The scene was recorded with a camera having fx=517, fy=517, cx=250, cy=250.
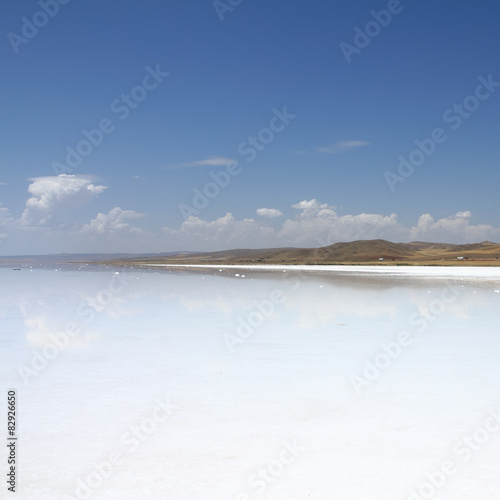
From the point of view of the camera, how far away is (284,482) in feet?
12.9

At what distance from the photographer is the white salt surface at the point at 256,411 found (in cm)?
391

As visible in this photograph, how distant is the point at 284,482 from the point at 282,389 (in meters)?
2.59

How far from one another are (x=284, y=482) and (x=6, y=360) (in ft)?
20.1

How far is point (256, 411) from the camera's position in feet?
18.2

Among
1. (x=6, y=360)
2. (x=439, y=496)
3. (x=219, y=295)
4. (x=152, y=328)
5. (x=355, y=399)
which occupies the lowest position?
(x=439, y=496)

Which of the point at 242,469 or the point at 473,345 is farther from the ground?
the point at 473,345

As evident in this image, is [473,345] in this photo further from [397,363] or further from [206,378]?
[206,378]

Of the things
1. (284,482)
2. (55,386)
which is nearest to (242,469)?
(284,482)

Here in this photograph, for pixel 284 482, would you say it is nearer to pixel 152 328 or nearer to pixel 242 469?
pixel 242 469

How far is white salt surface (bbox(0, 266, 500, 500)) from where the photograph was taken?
3.91 metres

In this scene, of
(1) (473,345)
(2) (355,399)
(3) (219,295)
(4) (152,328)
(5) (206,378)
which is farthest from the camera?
(3) (219,295)

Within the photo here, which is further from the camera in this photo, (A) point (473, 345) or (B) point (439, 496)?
(A) point (473, 345)

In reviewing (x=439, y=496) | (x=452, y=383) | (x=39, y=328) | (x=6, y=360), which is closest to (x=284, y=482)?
(x=439, y=496)

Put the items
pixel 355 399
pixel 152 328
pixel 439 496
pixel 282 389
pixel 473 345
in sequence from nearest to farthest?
1. pixel 439 496
2. pixel 355 399
3. pixel 282 389
4. pixel 473 345
5. pixel 152 328
